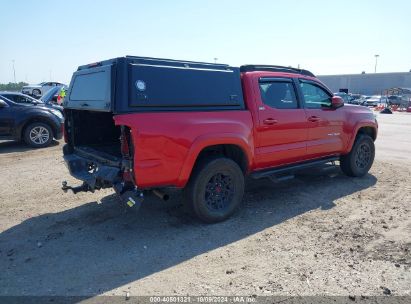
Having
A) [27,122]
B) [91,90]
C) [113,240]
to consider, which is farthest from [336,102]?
[27,122]

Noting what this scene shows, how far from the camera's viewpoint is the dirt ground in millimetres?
3365

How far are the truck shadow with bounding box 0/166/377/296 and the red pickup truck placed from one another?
419 millimetres

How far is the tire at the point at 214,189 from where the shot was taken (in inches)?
177

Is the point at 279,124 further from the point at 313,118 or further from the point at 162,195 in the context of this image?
the point at 162,195

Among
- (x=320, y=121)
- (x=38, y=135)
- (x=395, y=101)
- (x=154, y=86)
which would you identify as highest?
(x=154, y=86)

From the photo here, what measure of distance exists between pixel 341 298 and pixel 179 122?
7.75 ft

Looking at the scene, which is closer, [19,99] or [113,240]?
[113,240]

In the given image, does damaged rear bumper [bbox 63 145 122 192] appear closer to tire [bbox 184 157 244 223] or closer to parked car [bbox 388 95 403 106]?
tire [bbox 184 157 244 223]

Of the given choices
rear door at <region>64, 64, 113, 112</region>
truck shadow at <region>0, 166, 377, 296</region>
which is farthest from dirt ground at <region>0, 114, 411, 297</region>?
rear door at <region>64, 64, 113, 112</region>

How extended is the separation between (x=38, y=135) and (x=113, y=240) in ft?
23.6

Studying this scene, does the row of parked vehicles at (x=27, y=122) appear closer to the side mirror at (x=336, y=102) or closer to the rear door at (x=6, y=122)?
the rear door at (x=6, y=122)

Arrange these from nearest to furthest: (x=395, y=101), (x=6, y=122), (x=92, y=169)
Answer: (x=92, y=169)
(x=6, y=122)
(x=395, y=101)

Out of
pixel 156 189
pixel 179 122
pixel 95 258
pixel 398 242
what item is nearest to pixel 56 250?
pixel 95 258

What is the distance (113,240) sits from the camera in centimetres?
429
